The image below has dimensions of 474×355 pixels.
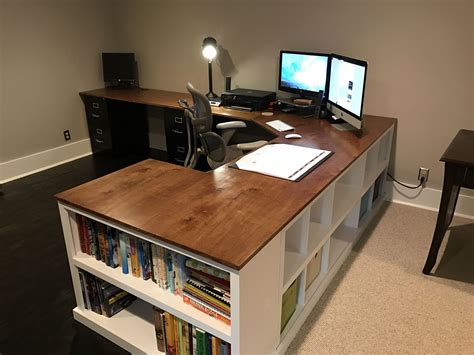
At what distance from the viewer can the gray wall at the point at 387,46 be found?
2.87 meters

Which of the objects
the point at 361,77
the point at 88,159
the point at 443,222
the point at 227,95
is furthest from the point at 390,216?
the point at 88,159

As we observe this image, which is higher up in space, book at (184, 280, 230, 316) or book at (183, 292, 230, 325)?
book at (184, 280, 230, 316)

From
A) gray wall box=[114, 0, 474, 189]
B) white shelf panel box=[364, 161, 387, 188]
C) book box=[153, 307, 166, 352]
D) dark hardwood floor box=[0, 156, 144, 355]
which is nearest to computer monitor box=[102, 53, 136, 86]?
gray wall box=[114, 0, 474, 189]

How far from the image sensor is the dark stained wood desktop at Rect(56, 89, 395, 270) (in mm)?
1463

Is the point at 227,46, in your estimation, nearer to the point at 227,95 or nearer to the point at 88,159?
the point at 227,95

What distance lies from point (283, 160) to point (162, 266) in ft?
3.02

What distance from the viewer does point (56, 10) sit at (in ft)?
13.1

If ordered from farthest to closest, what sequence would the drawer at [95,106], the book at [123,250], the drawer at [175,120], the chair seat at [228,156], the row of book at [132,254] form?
1. the drawer at [95,106]
2. the drawer at [175,120]
3. the chair seat at [228,156]
4. the book at [123,250]
5. the row of book at [132,254]

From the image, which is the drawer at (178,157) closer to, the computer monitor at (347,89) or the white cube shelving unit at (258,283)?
the computer monitor at (347,89)

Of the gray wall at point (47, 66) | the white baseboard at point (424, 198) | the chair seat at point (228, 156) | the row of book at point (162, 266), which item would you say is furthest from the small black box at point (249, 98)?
the row of book at point (162, 266)

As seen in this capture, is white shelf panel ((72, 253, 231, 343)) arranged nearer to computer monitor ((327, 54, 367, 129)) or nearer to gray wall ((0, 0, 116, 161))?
computer monitor ((327, 54, 367, 129))

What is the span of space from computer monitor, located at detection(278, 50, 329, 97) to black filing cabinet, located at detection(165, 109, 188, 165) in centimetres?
101

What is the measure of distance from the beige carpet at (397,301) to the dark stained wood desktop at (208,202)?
73 cm

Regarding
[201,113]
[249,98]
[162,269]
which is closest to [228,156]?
[201,113]
